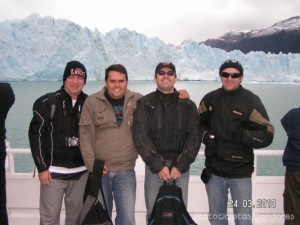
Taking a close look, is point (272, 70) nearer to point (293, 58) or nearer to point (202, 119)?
point (293, 58)

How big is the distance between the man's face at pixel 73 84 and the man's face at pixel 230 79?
1.15 meters

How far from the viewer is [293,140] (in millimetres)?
2521

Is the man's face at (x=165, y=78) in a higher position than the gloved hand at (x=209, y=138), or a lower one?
higher

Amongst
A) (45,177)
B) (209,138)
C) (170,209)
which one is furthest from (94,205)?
(209,138)

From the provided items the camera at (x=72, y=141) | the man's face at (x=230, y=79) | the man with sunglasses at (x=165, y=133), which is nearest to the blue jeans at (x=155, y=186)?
the man with sunglasses at (x=165, y=133)

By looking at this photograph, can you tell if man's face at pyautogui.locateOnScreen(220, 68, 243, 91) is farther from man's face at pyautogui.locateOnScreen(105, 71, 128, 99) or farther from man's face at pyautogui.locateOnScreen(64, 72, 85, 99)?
man's face at pyautogui.locateOnScreen(64, 72, 85, 99)

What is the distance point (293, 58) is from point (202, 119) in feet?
157

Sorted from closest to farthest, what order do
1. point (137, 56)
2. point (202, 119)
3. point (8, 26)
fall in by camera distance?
1. point (202, 119)
2. point (8, 26)
3. point (137, 56)

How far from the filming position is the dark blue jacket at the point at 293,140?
2.49 m

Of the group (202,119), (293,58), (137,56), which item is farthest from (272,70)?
(202,119)

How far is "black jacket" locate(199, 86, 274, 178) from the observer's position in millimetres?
2463

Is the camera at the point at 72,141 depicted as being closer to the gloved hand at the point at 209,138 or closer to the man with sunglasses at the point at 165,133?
the man with sunglasses at the point at 165,133

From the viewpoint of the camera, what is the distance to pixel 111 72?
99.3 inches

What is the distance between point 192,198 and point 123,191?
1007mm
